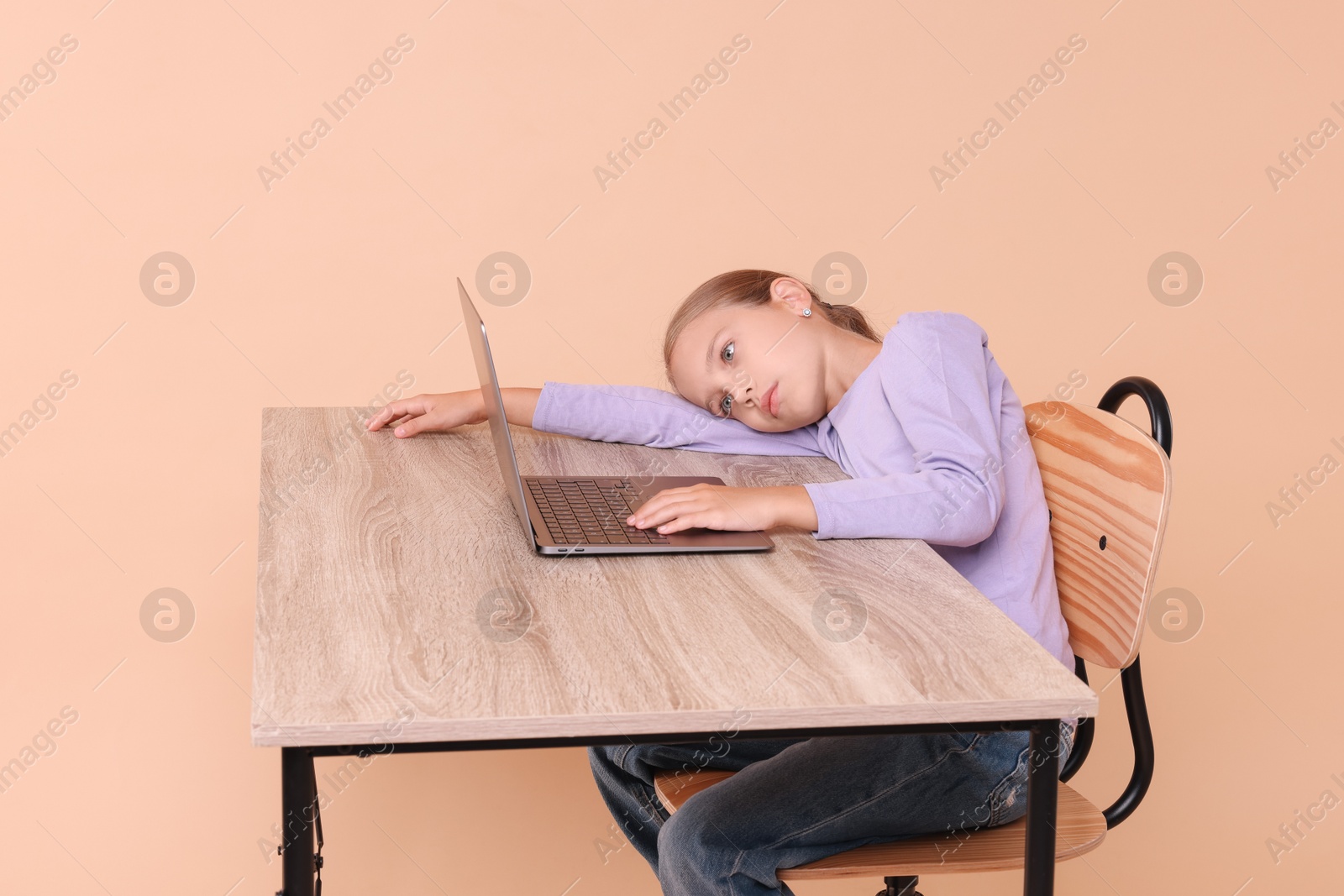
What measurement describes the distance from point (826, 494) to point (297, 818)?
2.06 ft

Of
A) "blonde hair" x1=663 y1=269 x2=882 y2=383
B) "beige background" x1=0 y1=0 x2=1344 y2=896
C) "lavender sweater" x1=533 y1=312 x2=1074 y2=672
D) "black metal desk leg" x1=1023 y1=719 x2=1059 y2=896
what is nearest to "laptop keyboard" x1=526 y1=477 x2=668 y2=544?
"lavender sweater" x1=533 y1=312 x2=1074 y2=672

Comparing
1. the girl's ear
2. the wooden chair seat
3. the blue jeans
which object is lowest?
the wooden chair seat

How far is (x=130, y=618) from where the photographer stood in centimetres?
256

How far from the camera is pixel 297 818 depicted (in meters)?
0.86

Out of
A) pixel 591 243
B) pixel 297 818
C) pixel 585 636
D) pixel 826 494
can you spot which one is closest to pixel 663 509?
pixel 826 494

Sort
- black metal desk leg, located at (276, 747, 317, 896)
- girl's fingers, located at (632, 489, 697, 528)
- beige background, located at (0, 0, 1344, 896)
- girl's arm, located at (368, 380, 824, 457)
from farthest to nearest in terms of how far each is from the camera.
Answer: beige background, located at (0, 0, 1344, 896) → girl's arm, located at (368, 380, 824, 457) → girl's fingers, located at (632, 489, 697, 528) → black metal desk leg, located at (276, 747, 317, 896)

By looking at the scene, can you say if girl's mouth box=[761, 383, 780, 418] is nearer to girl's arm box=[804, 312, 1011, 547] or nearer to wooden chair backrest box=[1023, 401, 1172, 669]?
girl's arm box=[804, 312, 1011, 547]

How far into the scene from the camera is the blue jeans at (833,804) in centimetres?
118

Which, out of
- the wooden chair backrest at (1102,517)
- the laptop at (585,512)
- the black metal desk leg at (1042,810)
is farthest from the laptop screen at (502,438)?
the wooden chair backrest at (1102,517)

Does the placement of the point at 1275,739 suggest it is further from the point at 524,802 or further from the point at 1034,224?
the point at 524,802

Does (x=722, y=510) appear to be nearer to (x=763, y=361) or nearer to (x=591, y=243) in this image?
(x=763, y=361)

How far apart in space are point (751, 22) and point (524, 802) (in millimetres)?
1708

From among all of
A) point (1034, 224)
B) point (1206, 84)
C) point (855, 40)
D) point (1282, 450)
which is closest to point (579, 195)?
point (855, 40)

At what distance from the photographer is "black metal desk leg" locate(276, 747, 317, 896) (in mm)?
839
